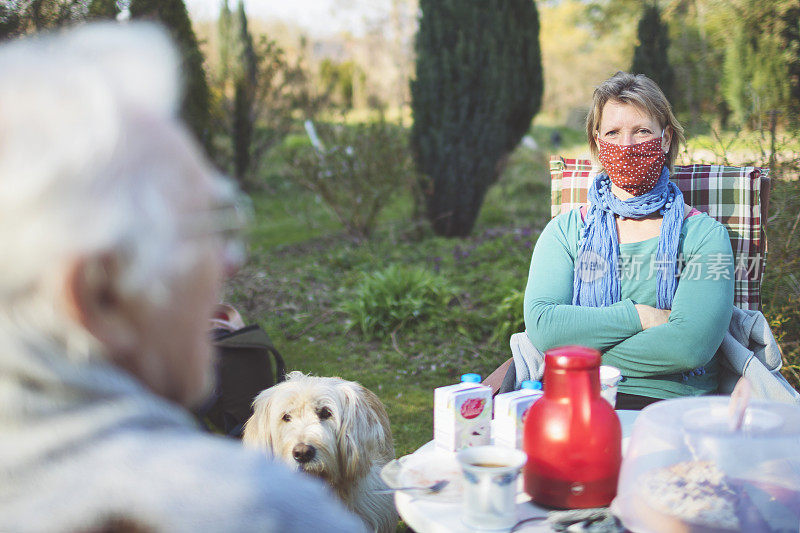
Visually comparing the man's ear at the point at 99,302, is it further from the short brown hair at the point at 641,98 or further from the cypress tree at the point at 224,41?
the cypress tree at the point at 224,41

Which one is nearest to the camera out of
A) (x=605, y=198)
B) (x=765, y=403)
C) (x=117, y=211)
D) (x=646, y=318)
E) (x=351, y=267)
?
(x=117, y=211)

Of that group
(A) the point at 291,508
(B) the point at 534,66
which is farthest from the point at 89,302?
(B) the point at 534,66

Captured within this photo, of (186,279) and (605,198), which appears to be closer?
(186,279)

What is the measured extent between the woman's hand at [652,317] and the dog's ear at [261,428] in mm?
1474

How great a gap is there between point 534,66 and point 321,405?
7.85 m

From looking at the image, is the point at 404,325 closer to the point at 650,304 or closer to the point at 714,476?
the point at 650,304

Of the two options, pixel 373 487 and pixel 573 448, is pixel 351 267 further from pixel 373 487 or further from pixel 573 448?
pixel 573 448

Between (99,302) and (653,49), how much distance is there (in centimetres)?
951

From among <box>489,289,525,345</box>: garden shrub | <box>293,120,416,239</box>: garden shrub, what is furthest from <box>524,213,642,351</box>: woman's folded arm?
<box>293,120,416,239</box>: garden shrub

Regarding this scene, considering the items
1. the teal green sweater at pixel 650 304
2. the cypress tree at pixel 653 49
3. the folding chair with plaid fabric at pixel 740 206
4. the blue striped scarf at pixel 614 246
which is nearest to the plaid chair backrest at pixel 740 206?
the folding chair with plaid fabric at pixel 740 206

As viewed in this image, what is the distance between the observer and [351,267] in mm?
7426

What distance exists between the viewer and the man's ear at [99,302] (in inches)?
30.1

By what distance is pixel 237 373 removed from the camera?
3.46 m

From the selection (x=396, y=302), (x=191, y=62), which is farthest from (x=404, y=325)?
(x=191, y=62)
